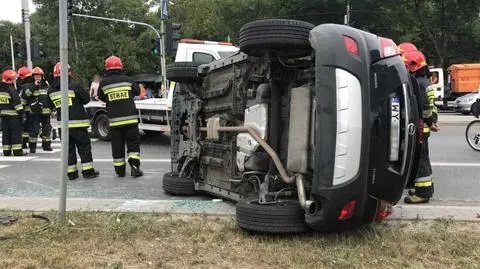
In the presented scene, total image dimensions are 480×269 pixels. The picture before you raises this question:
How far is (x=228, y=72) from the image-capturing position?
18.5 ft

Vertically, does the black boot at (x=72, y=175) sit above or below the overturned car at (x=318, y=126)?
below

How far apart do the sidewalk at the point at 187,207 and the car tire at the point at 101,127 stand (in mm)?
8004

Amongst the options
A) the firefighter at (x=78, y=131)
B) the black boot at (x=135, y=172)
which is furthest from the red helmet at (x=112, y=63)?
the black boot at (x=135, y=172)

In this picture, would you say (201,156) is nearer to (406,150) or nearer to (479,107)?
(406,150)

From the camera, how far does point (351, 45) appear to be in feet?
13.4

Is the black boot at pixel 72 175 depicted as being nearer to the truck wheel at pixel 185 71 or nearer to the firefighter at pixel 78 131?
the firefighter at pixel 78 131

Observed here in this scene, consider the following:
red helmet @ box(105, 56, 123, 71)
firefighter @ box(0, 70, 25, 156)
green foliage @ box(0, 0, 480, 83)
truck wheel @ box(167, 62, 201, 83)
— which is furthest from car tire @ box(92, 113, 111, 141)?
green foliage @ box(0, 0, 480, 83)

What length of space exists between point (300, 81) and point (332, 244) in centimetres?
136

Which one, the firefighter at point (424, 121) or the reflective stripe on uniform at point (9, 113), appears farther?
the reflective stripe on uniform at point (9, 113)

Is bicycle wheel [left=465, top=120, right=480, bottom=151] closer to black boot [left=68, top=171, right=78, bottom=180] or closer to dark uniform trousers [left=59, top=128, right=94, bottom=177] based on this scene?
dark uniform trousers [left=59, top=128, right=94, bottom=177]

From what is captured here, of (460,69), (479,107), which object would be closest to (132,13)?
(460,69)

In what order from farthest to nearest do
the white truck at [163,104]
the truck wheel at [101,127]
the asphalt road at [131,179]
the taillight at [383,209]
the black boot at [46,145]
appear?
the truck wheel at [101,127]
the black boot at [46,145]
the white truck at [163,104]
the asphalt road at [131,179]
the taillight at [383,209]

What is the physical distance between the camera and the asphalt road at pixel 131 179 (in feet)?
23.2

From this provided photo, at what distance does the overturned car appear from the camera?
4031 millimetres
